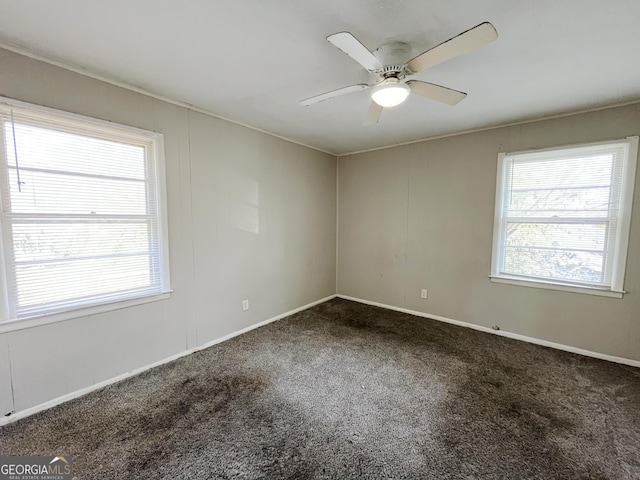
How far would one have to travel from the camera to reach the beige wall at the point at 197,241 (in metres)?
1.85

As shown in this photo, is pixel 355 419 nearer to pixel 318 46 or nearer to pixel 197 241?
pixel 197 241

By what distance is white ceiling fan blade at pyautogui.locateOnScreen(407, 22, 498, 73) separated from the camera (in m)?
1.16

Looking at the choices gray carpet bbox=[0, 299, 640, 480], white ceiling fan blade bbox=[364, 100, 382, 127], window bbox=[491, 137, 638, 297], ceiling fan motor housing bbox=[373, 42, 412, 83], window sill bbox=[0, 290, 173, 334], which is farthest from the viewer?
window bbox=[491, 137, 638, 297]

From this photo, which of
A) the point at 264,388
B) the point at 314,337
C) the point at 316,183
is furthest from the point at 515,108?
the point at 264,388

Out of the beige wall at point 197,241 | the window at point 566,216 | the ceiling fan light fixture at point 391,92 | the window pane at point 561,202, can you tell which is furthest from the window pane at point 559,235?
the beige wall at point 197,241

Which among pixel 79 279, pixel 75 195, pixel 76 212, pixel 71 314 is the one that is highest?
pixel 75 195

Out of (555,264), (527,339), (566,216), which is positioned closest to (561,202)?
(566,216)

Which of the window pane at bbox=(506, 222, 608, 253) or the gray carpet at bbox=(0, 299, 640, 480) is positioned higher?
the window pane at bbox=(506, 222, 608, 253)

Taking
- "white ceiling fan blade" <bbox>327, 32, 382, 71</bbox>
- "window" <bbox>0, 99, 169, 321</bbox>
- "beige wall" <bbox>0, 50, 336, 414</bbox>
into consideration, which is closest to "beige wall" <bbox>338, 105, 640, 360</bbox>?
"beige wall" <bbox>0, 50, 336, 414</bbox>

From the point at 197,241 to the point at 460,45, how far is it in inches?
101

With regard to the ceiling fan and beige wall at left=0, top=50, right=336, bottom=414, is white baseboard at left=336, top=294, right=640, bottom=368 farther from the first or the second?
the ceiling fan

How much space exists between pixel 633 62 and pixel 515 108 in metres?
0.80

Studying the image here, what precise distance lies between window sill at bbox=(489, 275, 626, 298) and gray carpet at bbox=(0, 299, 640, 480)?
64cm

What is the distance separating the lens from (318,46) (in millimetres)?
1646
